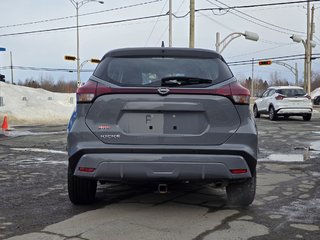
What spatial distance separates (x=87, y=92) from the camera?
454 cm

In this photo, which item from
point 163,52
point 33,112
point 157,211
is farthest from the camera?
point 33,112

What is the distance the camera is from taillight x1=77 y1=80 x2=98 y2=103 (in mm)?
4523

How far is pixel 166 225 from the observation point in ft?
14.6

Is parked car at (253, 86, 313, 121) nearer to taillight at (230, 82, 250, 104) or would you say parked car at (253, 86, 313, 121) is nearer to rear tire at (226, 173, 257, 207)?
rear tire at (226, 173, 257, 207)

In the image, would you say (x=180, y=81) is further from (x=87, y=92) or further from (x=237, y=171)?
(x=237, y=171)

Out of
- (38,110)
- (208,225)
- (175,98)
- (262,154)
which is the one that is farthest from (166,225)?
(38,110)

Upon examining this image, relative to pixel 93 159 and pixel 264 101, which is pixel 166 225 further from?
pixel 264 101

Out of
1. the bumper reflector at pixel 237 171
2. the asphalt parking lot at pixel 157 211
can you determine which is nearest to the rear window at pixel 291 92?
the asphalt parking lot at pixel 157 211

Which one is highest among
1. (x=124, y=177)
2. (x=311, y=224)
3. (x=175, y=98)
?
(x=175, y=98)

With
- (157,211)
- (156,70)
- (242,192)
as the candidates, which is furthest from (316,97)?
(156,70)

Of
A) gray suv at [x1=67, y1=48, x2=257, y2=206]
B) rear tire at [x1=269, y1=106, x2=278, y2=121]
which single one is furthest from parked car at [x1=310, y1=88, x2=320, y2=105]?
gray suv at [x1=67, y1=48, x2=257, y2=206]

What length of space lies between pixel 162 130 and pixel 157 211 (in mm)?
1113

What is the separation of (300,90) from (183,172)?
59.4 feet

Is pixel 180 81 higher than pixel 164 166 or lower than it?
higher
